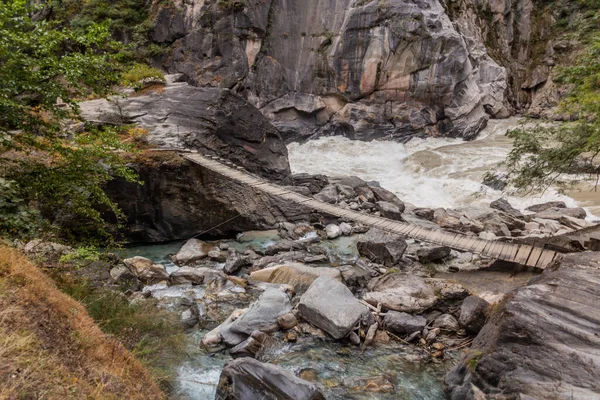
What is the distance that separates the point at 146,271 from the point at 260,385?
12.5ft

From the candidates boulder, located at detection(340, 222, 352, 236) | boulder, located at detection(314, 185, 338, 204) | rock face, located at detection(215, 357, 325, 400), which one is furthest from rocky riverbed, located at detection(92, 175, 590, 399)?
boulder, located at detection(314, 185, 338, 204)

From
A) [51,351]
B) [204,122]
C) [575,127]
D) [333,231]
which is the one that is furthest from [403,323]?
[204,122]

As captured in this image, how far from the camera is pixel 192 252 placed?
25.2ft

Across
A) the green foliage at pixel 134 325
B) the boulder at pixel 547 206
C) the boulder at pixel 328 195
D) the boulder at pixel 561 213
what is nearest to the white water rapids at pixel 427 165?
the boulder at pixel 547 206

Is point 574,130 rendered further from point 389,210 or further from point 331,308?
point 389,210

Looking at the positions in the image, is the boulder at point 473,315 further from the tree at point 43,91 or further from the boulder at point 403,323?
the tree at point 43,91

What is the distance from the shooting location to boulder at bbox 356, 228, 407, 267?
7.54 m

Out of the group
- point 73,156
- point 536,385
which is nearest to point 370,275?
point 536,385

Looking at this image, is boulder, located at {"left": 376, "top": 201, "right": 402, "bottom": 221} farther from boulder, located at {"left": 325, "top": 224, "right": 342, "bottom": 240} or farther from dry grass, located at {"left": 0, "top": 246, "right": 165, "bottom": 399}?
dry grass, located at {"left": 0, "top": 246, "right": 165, "bottom": 399}

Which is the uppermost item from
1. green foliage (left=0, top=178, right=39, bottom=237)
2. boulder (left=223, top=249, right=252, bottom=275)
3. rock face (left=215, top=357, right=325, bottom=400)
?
green foliage (left=0, top=178, right=39, bottom=237)

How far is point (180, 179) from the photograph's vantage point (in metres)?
8.48

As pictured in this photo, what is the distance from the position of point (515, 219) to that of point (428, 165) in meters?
6.70

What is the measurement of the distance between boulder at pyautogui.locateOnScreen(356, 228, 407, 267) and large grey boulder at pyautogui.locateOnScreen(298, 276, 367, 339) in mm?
2604

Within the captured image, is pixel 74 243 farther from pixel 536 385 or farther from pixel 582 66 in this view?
pixel 582 66
